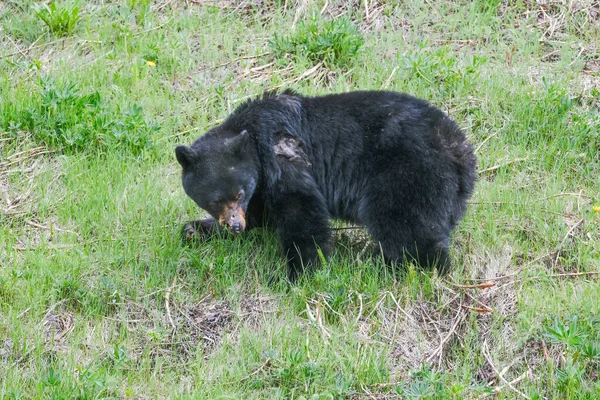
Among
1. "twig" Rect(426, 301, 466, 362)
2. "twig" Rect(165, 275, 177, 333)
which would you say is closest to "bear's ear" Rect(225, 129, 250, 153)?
"twig" Rect(165, 275, 177, 333)

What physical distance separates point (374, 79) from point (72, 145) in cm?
301

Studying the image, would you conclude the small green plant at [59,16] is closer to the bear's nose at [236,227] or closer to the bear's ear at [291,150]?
the bear's ear at [291,150]

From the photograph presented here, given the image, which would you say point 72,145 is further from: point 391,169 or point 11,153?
point 391,169

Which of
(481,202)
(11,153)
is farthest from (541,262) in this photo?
(11,153)

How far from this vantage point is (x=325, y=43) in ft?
29.3

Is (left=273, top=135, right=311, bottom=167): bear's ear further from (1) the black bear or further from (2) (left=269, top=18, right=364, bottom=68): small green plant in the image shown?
(2) (left=269, top=18, right=364, bottom=68): small green plant

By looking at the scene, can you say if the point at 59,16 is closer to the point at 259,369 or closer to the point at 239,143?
the point at 239,143

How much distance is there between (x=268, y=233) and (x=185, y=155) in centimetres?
94

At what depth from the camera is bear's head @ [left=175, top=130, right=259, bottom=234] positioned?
21.4 feet

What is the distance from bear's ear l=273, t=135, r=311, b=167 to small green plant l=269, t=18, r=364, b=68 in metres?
2.32

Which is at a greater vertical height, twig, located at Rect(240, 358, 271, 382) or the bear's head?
the bear's head

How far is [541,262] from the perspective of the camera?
21.6ft

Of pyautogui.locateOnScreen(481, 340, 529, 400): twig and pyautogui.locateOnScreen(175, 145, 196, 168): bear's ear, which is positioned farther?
pyautogui.locateOnScreen(175, 145, 196, 168): bear's ear

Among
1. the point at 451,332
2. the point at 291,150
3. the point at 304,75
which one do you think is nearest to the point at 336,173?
the point at 291,150
